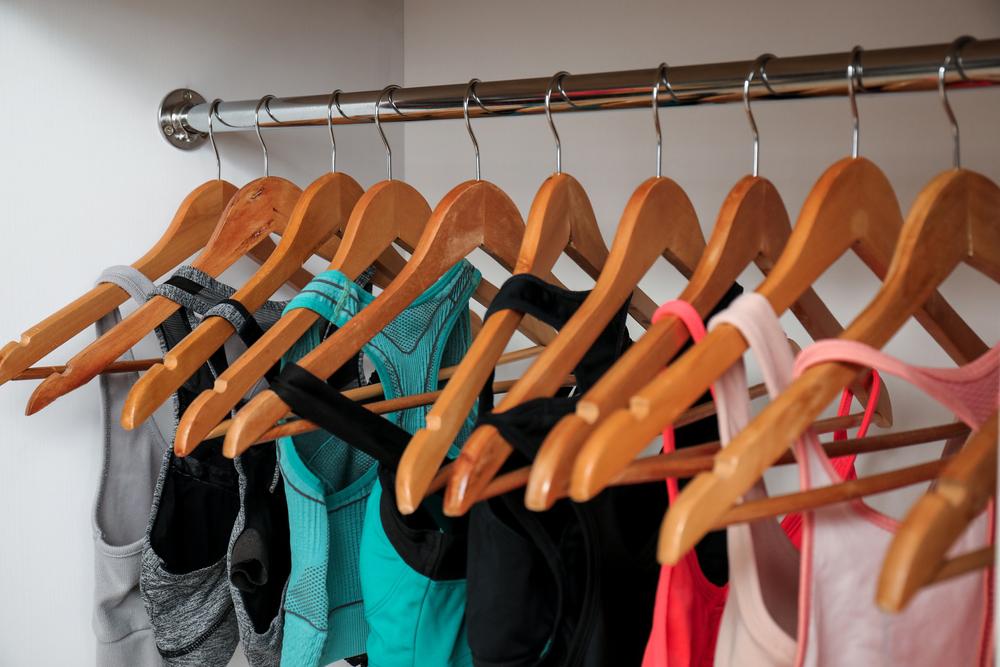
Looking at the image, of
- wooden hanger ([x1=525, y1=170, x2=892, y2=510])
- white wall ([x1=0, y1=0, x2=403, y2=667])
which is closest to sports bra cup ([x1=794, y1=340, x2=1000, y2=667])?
wooden hanger ([x1=525, y1=170, x2=892, y2=510])

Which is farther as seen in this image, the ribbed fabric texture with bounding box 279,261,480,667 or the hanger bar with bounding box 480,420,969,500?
the ribbed fabric texture with bounding box 279,261,480,667

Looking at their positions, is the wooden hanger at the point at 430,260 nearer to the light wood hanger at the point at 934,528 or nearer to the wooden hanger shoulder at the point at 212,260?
the wooden hanger shoulder at the point at 212,260

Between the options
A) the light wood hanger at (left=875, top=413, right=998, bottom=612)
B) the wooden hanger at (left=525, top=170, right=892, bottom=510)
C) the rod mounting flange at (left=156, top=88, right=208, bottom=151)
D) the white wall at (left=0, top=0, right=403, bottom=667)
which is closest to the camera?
the light wood hanger at (left=875, top=413, right=998, bottom=612)

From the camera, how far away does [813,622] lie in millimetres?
570

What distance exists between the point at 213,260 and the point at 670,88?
1.63ft

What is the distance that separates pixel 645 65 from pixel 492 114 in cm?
56

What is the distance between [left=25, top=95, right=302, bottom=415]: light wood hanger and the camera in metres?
0.91

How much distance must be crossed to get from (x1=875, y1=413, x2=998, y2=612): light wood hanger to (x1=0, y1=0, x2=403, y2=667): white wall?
3.02 ft

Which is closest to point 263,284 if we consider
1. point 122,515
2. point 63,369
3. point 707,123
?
point 63,369

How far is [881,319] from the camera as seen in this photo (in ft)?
1.98

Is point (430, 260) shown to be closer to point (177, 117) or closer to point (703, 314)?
point (703, 314)

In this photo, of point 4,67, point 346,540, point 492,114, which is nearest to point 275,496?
point 346,540

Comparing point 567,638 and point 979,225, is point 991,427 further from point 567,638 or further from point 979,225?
point 567,638

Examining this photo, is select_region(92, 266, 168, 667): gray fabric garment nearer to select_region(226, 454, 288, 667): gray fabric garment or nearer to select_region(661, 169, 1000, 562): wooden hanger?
select_region(226, 454, 288, 667): gray fabric garment
